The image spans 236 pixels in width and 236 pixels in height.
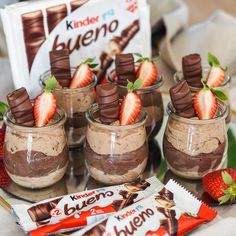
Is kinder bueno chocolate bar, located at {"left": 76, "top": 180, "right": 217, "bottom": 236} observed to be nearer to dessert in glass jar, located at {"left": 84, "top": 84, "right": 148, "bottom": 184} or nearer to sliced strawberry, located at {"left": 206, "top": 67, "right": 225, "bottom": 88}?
dessert in glass jar, located at {"left": 84, "top": 84, "right": 148, "bottom": 184}

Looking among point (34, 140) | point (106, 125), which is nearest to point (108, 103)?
point (106, 125)

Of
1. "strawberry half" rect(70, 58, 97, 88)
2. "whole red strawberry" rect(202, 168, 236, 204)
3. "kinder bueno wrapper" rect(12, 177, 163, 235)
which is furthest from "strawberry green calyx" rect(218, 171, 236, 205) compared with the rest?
"strawberry half" rect(70, 58, 97, 88)

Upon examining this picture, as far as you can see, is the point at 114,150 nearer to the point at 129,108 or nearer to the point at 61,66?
the point at 129,108

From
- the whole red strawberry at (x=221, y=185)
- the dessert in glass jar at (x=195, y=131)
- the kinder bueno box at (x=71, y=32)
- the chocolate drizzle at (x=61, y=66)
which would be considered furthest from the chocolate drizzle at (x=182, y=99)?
the kinder bueno box at (x=71, y=32)

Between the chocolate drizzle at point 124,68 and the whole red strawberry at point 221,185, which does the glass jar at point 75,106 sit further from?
the whole red strawberry at point 221,185

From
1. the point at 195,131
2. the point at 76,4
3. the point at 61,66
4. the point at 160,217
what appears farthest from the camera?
the point at 76,4
